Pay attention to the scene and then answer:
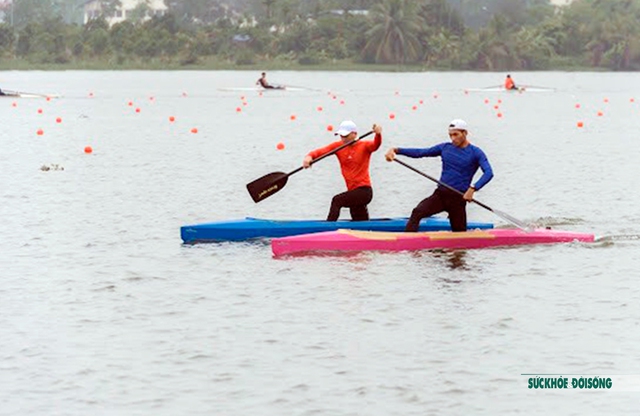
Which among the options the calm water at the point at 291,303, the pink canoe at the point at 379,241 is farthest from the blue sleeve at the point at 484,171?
the calm water at the point at 291,303

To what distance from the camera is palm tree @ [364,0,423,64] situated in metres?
150

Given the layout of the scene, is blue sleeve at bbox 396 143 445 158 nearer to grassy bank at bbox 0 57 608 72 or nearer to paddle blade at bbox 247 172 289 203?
paddle blade at bbox 247 172 289 203

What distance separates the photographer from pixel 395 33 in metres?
150

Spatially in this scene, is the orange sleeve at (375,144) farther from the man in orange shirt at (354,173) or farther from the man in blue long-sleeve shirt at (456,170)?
the man in blue long-sleeve shirt at (456,170)

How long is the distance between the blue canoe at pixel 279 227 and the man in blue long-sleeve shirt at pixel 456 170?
2.24 feet

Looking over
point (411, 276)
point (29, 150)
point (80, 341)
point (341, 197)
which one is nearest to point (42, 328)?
point (80, 341)

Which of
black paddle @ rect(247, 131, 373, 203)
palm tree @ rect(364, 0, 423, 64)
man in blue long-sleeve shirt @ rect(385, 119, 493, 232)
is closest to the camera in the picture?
man in blue long-sleeve shirt @ rect(385, 119, 493, 232)

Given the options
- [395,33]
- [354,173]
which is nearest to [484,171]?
[354,173]

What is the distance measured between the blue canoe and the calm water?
1.17 feet

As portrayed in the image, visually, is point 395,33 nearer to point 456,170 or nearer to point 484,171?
point 456,170

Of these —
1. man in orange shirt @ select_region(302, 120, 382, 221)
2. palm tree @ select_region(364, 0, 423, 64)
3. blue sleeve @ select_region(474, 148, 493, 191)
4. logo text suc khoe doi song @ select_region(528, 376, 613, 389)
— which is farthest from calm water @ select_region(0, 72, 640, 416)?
palm tree @ select_region(364, 0, 423, 64)

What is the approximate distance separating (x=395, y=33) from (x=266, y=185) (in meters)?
124

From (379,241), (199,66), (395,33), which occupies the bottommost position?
(199,66)

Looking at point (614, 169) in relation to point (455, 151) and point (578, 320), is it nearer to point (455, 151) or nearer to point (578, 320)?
point (455, 151)
